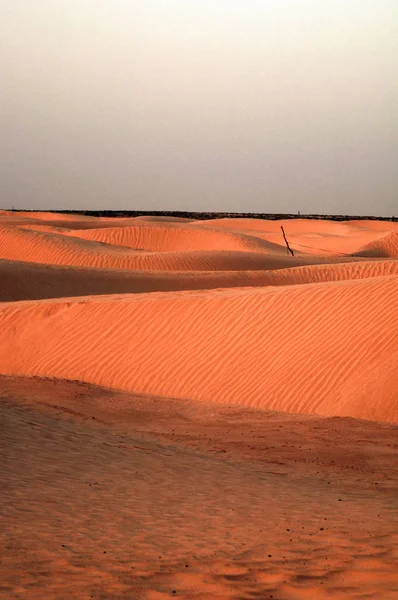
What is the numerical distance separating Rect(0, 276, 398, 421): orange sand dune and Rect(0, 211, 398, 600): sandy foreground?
4 cm

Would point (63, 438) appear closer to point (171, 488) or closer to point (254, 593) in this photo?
point (171, 488)

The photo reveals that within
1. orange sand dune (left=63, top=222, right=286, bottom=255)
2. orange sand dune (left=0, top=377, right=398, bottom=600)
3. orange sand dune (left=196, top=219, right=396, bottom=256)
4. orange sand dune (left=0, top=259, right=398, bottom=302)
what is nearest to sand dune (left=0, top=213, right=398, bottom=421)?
orange sand dune (left=0, top=377, right=398, bottom=600)

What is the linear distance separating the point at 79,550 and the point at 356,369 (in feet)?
26.5

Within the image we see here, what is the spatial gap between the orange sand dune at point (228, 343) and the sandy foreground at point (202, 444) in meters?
0.04

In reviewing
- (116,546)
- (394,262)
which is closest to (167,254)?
(394,262)

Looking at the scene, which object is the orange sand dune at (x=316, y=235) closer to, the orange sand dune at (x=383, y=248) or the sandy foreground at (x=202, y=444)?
the orange sand dune at (x=383, y=248)

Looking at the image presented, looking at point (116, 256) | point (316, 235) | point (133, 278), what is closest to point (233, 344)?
point (133, 278)

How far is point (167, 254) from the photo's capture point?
34469mm

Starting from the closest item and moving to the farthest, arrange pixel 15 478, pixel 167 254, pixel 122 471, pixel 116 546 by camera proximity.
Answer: pixel 116 546
pixel 15 478
pixel 122 471
pixel 167 254

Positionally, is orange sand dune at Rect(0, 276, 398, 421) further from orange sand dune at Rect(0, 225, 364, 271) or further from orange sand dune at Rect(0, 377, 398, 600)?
orange sand dune at Rect(0, 225, 364, 271)

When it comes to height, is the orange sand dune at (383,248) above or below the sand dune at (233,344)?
above

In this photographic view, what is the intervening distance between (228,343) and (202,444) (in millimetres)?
4757

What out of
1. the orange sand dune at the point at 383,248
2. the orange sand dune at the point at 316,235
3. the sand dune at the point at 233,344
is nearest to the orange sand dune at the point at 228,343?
the sand dune at the point at 233,344

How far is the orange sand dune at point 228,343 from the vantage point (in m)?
13.1
